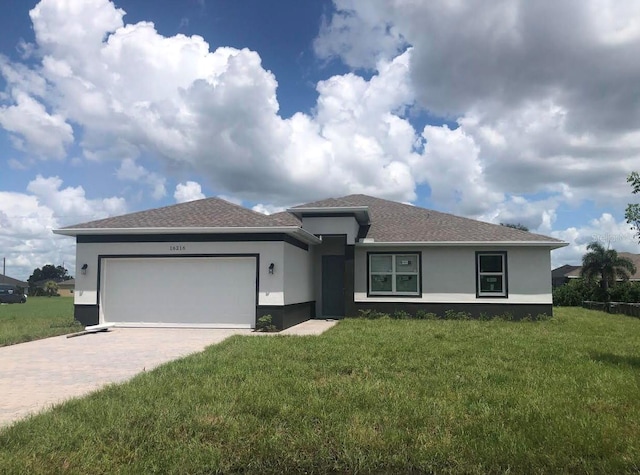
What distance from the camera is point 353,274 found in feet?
60.6

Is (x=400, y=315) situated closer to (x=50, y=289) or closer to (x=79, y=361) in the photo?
(x=79, y=361)

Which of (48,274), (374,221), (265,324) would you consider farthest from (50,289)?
(265,324)

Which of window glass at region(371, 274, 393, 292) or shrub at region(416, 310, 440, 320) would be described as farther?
window glass at region(371, 274, 393, 292)

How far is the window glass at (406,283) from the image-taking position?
19.0 meters

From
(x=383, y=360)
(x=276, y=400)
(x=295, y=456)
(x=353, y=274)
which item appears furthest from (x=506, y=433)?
(x=353, y=274)

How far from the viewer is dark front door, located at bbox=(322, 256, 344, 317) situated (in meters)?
20.1

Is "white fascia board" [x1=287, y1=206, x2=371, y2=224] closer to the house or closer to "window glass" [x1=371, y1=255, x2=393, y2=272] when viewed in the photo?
the house

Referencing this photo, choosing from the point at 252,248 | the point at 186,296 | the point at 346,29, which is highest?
the point at 346,29

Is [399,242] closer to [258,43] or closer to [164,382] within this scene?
[258,43]

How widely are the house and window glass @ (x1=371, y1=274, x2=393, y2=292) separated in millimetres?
36

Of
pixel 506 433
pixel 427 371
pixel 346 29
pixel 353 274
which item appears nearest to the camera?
pixel 506 433

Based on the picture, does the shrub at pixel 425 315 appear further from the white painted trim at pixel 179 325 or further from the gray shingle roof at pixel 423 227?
the white painted trim at pixel 179 325

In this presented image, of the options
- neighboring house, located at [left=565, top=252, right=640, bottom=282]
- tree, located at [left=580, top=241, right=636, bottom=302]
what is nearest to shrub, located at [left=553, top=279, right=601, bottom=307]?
tree, located at [left=580, top=241, right=636, bottom=302]

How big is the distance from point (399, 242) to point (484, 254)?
3048 mm
